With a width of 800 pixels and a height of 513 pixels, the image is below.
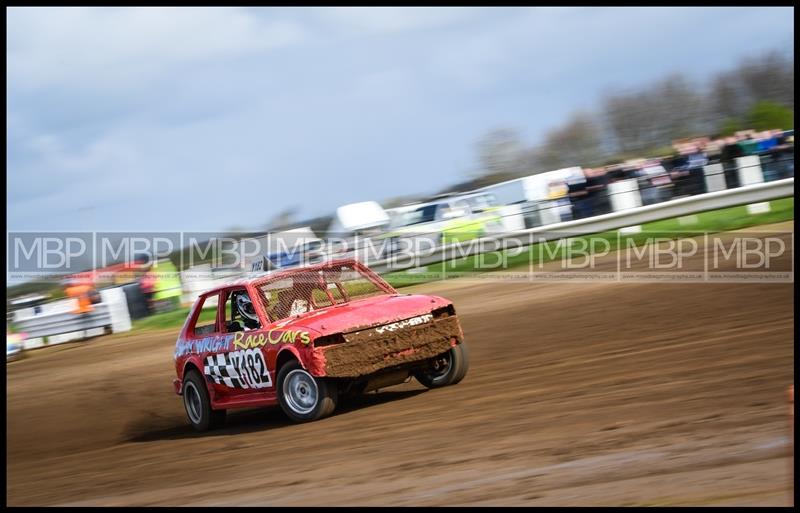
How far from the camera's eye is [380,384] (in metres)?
7.57

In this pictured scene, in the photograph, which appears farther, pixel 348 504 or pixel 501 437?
pixel 501 437

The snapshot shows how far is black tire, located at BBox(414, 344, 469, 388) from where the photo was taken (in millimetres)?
8016

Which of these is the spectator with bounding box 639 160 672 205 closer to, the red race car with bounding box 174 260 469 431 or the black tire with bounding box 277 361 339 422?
the red race car with bounding box 174 260 469 431

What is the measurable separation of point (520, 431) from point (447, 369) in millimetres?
2508

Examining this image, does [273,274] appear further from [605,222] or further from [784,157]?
[784,157]

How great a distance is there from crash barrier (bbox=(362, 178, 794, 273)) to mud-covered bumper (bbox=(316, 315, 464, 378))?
916cm

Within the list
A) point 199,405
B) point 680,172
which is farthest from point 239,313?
point 680,172

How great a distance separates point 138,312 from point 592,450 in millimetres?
14771

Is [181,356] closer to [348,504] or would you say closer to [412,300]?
[412,300]

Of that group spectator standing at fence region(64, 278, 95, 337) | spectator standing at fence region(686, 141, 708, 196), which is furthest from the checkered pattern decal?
spectator standing at fence region(686, 141, 708, 196)

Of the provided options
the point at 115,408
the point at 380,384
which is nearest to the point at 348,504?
the point at 380,384

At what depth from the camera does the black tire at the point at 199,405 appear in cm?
853

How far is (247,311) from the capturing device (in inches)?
323

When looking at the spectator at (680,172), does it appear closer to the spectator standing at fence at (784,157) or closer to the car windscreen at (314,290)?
the spectator standing at fence at (784,157)
